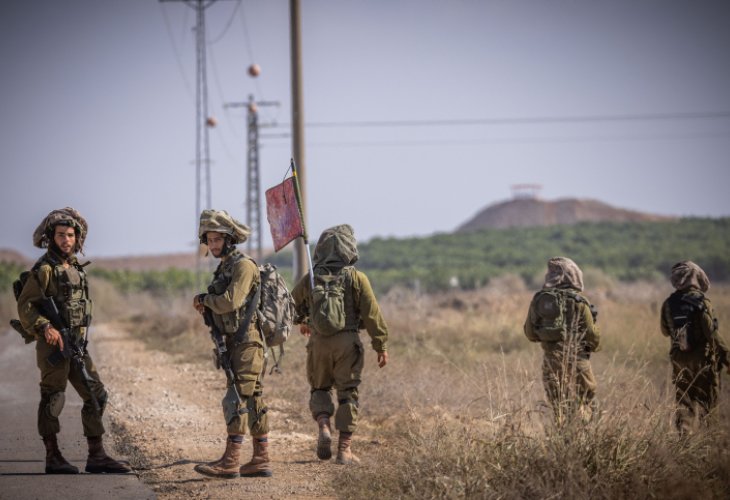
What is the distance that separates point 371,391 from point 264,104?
77.9 ft

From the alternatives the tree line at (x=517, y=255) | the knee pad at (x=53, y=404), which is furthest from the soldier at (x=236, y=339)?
the tree line at (x=517, y=255)

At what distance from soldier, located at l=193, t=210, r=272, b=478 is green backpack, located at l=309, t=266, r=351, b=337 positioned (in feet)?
1.89

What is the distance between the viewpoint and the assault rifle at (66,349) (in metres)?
6.88

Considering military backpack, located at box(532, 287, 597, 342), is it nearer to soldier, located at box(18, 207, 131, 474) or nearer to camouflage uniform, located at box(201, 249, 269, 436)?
camouflage uniform, located at box(201, 249, 269, 436)

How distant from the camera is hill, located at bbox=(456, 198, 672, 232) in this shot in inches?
4058

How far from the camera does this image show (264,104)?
32844 millimetres

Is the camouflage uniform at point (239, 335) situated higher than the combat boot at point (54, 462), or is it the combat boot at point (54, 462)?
the camouflage uniform at point (239, 335)

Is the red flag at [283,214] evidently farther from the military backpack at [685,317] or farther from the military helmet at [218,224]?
the military backpack at [685,317]

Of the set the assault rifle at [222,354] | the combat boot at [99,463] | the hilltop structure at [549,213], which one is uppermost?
the hilltop structure at [549,213]

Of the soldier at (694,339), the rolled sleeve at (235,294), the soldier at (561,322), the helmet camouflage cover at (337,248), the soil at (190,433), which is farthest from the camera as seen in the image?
the soldier at (561,322)

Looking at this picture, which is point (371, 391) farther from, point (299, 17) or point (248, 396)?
point (299, 17)

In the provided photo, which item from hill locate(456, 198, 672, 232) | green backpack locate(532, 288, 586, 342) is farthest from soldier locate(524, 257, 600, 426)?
hill locate(456, 198, 672, 232)

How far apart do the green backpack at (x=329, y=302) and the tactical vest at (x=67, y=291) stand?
199 centimetres

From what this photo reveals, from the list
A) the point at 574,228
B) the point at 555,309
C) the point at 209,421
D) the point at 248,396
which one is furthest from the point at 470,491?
the point at 574,228
